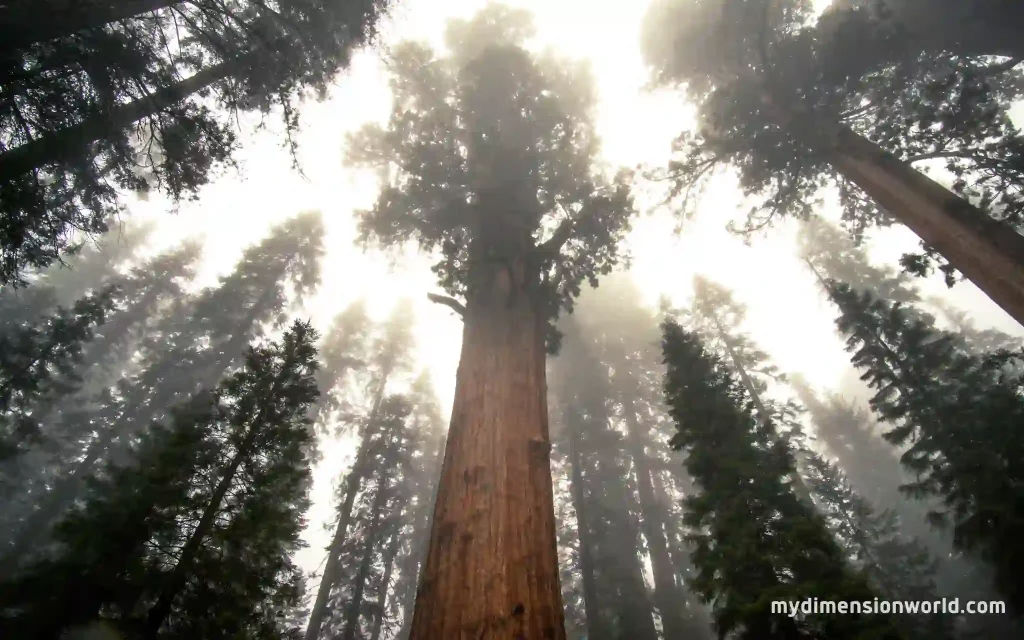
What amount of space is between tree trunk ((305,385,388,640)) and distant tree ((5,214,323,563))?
29.0 feet

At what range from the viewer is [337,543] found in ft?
59.5

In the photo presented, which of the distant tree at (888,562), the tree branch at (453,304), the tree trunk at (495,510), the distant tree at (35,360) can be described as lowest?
the tree trunk at (495,510)

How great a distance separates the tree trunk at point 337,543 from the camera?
57.0 feet

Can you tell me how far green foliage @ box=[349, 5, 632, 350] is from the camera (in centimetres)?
710

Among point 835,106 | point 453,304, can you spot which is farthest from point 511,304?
point 835,106

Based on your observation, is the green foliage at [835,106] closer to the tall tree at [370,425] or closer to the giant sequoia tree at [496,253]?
the giant sequoia tree at [496,253]

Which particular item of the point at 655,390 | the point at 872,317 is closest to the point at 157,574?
the point at 872,317

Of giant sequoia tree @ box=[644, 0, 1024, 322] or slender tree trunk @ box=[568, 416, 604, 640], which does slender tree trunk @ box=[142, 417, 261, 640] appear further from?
slender tree trunk @ box=[568, 416, 604, 640]

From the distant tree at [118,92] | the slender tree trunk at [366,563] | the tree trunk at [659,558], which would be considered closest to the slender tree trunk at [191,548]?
the distant tree at [118,92]

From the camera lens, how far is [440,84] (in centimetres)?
1385

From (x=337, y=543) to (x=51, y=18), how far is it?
718 inches

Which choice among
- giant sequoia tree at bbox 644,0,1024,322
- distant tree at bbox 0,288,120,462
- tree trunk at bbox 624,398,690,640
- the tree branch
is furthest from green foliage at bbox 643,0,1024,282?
distant tree at bbox 0,288,120,462

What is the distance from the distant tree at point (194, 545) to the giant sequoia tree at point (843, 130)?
12300 mm

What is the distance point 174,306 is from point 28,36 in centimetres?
2831
